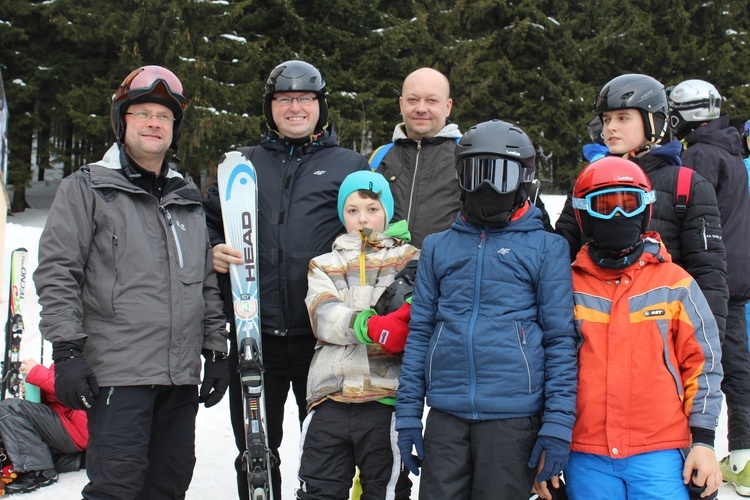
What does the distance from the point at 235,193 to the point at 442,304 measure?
1425mm

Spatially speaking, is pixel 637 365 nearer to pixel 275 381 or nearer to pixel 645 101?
pixel 645 101

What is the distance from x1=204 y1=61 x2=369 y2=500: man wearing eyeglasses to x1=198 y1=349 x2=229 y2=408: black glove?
0.30m

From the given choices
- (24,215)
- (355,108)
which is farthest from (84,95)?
(355,108)

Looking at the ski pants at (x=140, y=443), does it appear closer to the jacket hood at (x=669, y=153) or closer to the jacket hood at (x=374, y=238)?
the jacket hood at (x=374, y=238)

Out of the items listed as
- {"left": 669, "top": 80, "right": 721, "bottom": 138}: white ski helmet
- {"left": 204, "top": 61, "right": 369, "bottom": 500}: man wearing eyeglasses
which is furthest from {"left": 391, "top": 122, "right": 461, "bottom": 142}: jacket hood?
{"left": 669, "top": 80, "right": 721, "bottom": 138}: white ski helmet

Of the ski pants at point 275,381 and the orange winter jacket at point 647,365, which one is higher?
the orange winter jacket at point 647,365

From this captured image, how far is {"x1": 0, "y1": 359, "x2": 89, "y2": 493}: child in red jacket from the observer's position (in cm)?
464

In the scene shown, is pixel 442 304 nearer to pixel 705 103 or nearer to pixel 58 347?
pixel 58 347

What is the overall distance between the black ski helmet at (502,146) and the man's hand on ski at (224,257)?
1329 mm

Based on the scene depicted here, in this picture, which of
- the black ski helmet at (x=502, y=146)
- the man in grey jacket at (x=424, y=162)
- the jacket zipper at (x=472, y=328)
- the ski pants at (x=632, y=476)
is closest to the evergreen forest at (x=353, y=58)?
the man in grey jacket at (x=424, y=162)

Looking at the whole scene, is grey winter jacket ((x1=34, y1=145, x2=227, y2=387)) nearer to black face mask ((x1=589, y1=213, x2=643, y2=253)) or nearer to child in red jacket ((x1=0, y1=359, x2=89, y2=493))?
black face mask ((x1=589, y1=213, x2=643, y2=253))

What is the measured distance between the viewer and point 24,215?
1969cm

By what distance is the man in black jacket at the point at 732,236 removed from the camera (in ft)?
12.7

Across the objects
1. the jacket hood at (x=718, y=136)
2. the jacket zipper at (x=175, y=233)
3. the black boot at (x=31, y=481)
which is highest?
the jacket hood at (x=718, y=136)
